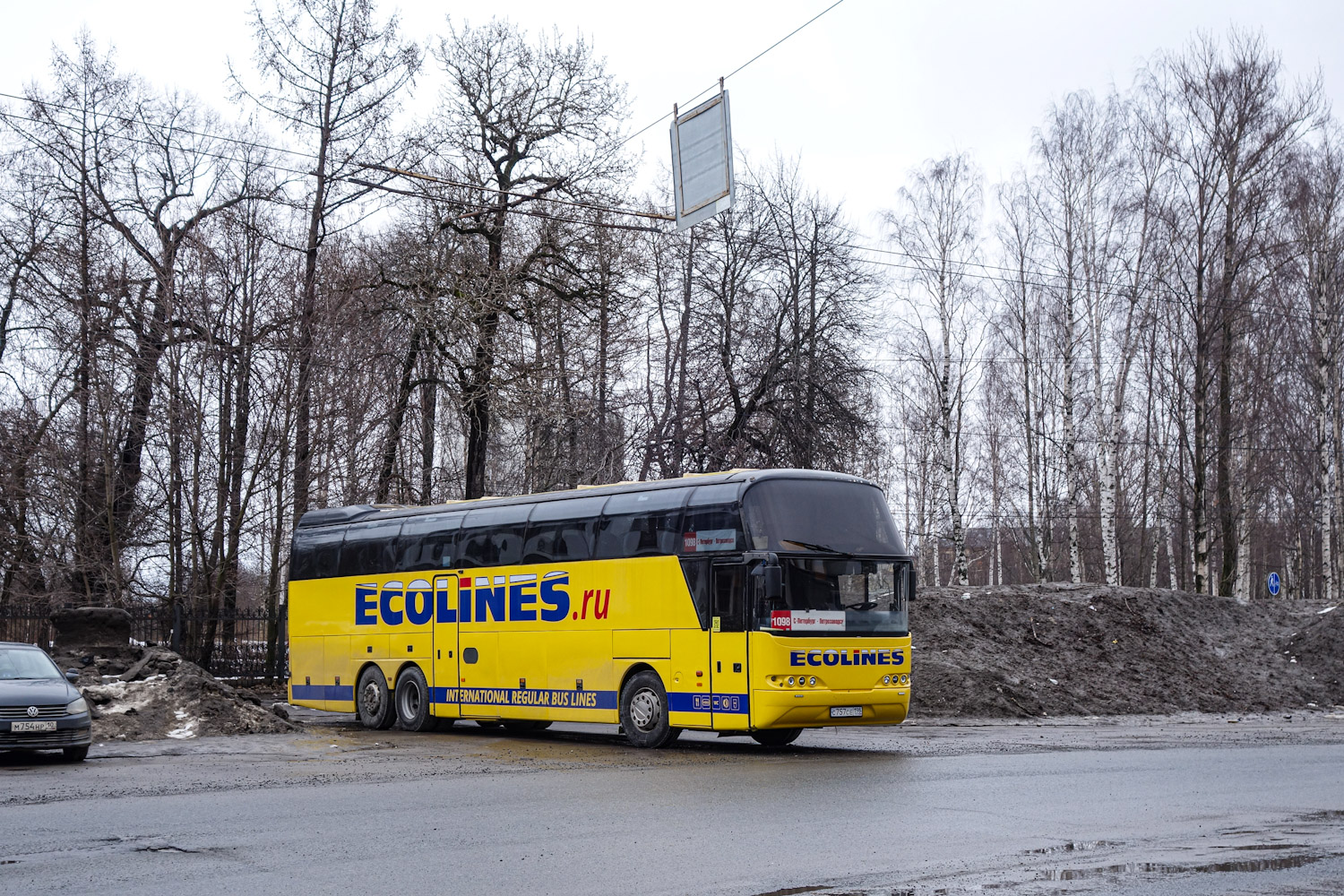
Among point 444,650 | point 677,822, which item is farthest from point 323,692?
point 677,822

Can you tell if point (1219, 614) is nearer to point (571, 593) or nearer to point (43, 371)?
point (571, 593)

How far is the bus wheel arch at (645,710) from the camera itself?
1809 centimetres

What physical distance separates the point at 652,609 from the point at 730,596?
149 centimetres

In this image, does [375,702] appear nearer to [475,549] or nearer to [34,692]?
[475,549]

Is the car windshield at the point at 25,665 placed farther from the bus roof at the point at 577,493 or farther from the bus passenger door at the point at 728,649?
the bus passenger door at the point at 728,649

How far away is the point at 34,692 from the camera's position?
16.2 metres

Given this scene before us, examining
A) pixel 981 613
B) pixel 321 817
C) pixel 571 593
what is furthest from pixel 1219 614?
pixel 321 817

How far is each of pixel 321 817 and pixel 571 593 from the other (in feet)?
31.0

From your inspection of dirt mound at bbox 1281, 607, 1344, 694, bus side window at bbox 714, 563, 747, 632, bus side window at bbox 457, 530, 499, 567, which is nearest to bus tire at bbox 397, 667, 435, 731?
bus side window at bbox 457, 530, 499, 567

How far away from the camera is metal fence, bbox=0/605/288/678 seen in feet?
92.2

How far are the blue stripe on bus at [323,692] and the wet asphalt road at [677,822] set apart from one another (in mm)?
6129

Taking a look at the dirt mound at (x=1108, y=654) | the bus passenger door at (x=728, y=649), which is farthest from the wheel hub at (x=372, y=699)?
the dirt mound at (x=1108, y=654)

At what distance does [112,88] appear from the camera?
32.3m

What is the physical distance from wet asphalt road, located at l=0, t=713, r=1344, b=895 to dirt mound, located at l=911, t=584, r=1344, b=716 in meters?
9.04
